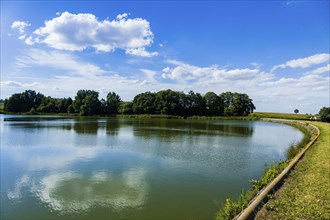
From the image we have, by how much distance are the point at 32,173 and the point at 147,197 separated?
653 cm

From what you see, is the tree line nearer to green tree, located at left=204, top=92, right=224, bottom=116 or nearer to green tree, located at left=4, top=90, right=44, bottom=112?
green tree, located at left=204, top=92, right=224, bottom=116

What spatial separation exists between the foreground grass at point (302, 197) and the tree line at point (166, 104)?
70795mm

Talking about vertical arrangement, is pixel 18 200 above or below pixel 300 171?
below

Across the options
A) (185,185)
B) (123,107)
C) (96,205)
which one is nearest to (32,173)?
(96,205)

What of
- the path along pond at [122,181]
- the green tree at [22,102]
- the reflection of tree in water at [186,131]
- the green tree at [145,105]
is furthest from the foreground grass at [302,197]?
the green tree at [22,102]

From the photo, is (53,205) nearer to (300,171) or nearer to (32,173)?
(32,173)

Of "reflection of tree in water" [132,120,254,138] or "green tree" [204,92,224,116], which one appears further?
"green tree" [204,92,224,116]

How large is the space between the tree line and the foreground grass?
70.8m

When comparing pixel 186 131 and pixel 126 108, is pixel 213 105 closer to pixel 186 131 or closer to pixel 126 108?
pixel 126 108

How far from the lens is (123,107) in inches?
3322

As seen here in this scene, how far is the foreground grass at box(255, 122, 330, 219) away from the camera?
18.5ft

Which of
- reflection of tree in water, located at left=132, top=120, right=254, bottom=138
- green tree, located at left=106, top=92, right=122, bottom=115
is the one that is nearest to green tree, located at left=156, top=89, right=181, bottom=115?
green tree, located at left=106, top=92, right=122, bottom=115

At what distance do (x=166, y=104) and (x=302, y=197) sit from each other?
74201 millimetres

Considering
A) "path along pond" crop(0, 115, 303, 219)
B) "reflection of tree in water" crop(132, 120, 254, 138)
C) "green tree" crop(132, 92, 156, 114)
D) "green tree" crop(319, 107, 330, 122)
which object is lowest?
"path along pond" crop(0, 115, 303, 219)
